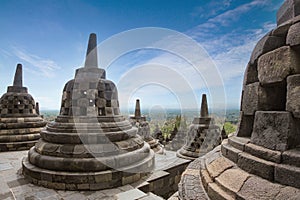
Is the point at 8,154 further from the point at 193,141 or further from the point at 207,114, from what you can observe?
the point at 207,114

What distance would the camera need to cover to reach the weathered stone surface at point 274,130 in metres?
1.70

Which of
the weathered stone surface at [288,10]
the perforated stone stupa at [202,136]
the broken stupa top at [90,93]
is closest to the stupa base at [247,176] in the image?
the weathered stone surface at [288,10]

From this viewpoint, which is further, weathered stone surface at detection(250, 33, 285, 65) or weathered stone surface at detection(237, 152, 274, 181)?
weathered stone surface at detection(250, 33, 285, 65)

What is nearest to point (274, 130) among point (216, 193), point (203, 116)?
point (216, 193)

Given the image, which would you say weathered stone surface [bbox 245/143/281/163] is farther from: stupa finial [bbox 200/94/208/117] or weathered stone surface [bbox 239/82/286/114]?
stupa finial [bbox 200/94/208/117]

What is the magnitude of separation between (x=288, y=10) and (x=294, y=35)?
0.63m

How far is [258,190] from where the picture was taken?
1.62 metres

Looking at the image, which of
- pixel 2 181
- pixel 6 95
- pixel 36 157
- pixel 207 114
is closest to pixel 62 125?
pixel 36 157

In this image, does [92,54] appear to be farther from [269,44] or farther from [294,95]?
[294,95]

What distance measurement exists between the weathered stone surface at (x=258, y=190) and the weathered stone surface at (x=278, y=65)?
1024 millimetres

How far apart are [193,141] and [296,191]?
23.1 feet

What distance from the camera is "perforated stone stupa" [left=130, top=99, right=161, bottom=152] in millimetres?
8516

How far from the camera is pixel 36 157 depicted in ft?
13.8

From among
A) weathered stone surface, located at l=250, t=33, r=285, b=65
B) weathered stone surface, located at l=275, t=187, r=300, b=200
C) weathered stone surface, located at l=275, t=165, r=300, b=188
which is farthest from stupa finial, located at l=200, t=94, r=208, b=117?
weathered stone surface, located at l=275, t=187, r=300, b=200
